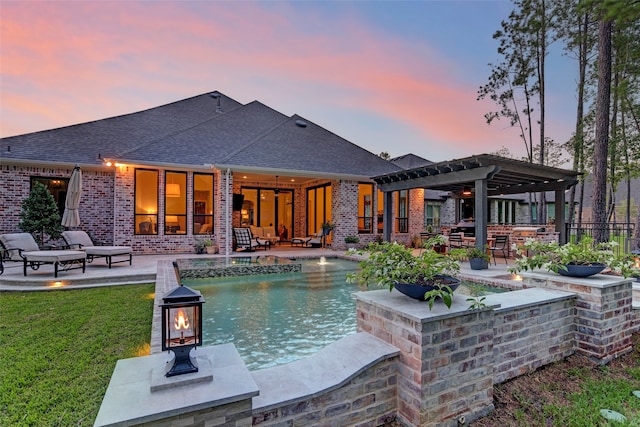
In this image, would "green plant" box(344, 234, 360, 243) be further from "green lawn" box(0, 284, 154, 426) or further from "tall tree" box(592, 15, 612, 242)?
"green lawn" box(0, 284, 154, 426)

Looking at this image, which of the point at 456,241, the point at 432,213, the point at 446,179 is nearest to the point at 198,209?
the point at 446,179

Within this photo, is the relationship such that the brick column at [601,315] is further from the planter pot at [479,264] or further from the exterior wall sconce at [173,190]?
the exterior wall sconce at [173,190]

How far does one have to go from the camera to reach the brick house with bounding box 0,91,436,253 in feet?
34.3

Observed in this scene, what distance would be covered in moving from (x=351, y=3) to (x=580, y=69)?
10.8 meters

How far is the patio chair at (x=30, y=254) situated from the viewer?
6492mm

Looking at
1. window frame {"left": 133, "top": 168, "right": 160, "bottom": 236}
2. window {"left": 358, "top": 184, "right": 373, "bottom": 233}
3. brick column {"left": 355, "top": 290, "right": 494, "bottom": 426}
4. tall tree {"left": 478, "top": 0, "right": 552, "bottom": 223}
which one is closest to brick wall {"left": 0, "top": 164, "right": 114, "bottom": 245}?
window frame {"left": 133, "top": 168, "right": 160, "bottom": 236}

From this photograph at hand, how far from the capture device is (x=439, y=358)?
2.07m

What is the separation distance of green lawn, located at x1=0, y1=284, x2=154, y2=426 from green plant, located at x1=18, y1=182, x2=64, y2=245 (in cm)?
456

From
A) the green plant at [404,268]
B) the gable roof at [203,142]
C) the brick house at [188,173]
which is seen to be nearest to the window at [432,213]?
the brick house at [188,173]

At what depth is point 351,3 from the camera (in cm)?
943

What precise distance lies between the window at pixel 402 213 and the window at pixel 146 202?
9.92m

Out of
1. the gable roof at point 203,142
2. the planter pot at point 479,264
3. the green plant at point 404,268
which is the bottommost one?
the planter pot at point 479,264

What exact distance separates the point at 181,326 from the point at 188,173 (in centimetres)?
1061

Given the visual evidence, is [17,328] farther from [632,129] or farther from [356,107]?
[632,129]
